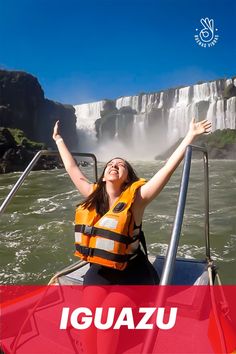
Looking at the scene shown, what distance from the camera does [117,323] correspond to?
7.82ft

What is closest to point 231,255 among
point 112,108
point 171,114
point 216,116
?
point 216,116

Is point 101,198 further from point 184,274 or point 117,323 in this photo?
point 184,274

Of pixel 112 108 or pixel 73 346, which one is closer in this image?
pixel 73 346

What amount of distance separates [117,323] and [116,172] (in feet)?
3.43

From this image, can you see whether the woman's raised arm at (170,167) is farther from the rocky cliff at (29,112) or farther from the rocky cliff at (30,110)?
the rocky cliff at (30,110)

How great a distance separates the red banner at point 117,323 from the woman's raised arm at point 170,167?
24.6 inches

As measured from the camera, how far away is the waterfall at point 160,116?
184 feet

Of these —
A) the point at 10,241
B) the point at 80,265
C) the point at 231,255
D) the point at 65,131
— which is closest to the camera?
the point at 80,265

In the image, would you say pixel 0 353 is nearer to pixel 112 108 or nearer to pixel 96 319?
pixel 96 319

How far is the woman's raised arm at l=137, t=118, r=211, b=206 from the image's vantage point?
2.51 meters

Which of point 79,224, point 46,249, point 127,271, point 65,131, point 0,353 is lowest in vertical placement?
point 46,249

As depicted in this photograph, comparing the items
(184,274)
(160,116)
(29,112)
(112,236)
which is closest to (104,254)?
(112,236)

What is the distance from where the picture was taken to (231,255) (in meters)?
7.49

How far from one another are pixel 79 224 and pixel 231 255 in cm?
539
